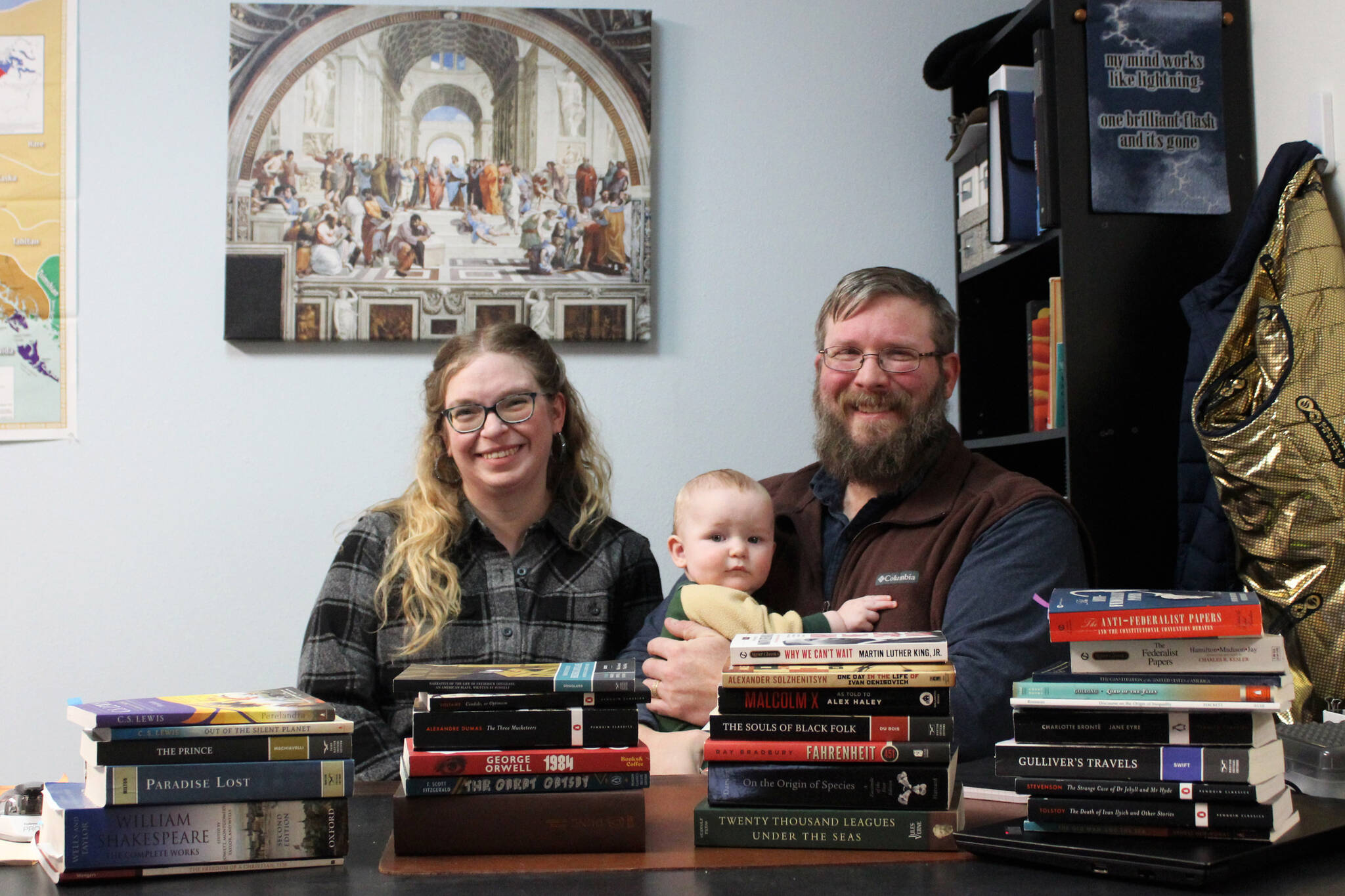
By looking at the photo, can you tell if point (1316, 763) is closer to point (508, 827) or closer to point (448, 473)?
point (508, 827)

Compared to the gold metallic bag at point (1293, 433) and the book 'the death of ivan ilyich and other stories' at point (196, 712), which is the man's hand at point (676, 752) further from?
the gold metallic bag at point (1293, 433)

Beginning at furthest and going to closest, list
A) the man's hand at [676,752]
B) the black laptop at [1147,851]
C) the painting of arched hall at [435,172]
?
the painting of arched hall at [435,172]
the man's hand at [676,752]
the black laptop at [1147,851]

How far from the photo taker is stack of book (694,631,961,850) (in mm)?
1090

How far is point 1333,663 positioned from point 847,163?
1558 millimetres

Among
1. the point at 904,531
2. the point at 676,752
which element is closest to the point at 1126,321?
the point at 904,531

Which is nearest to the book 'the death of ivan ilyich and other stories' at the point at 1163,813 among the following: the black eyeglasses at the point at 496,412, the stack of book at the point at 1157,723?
the stack of book at the point at 1157,723

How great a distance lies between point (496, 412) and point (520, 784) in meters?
1.01

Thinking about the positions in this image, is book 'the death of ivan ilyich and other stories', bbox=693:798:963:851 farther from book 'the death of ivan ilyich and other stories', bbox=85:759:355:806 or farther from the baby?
the baby

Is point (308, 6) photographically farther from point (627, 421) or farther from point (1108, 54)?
point (1108, 54)

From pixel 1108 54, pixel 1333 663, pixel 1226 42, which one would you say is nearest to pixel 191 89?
pixel 1108 54

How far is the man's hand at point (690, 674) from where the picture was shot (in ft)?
5.71

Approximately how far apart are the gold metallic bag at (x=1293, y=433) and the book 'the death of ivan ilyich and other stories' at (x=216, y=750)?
65.3 inches

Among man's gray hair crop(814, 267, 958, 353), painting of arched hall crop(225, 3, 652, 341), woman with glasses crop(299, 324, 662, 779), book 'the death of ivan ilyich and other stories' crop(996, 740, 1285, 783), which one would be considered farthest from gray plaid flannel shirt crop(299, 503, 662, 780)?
book 'the death of ivan ilyich and other stories' crop(996, 740, 1285, 783)

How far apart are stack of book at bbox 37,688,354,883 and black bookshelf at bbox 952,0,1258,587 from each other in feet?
5.44
